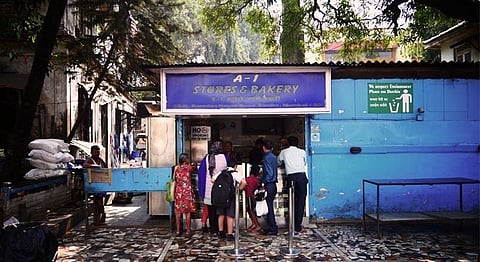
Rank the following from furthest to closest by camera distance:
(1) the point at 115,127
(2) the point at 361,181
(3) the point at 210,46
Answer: (3) the point at 210,46, (1) the point at 115,127, (2) the point at 361,181

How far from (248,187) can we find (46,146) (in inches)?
180

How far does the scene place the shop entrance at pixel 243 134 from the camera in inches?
368

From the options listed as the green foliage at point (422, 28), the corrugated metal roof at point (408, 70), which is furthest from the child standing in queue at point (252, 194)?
the green foliage at point (422, 28)

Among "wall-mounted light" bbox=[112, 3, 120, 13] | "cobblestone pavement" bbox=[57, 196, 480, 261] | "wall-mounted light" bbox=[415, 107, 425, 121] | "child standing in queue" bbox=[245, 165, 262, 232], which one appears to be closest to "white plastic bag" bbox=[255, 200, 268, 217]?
"child standing in queue" bbox=[245, 165, 262, 232]

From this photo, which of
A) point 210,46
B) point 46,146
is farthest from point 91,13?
point 210,46

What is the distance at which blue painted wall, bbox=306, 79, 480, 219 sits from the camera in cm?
955

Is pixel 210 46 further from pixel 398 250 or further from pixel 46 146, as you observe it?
pixel 398 250

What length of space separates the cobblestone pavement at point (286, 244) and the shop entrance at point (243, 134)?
681 millimetres

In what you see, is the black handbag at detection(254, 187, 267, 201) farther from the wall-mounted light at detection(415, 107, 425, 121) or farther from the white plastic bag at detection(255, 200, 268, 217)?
the wall-mounted light at detection(415, 107, 425, 121)

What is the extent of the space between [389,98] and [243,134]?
4698 mm

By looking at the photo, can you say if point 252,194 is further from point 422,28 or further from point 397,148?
point 422,28

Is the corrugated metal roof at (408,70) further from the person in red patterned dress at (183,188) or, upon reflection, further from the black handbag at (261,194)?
the black handbag at (261,194)

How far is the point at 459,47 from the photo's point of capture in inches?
578

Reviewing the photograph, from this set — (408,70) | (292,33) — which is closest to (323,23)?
(292,33)
